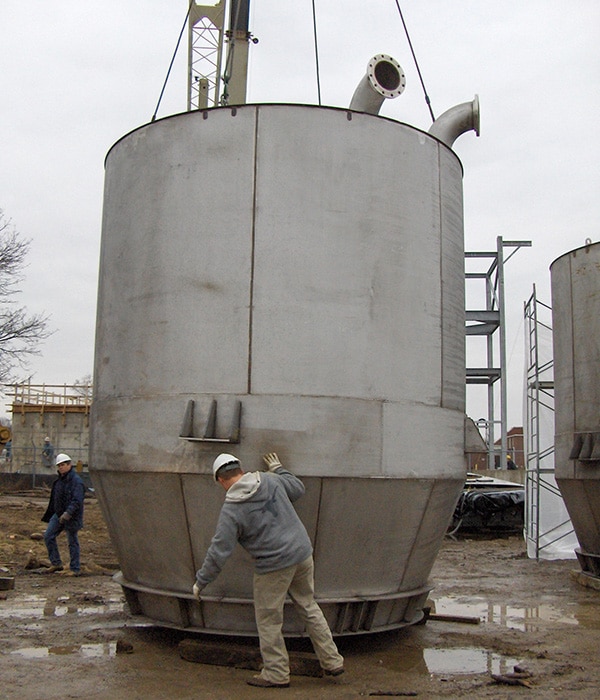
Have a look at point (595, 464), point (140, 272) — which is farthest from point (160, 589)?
point (595, 464)

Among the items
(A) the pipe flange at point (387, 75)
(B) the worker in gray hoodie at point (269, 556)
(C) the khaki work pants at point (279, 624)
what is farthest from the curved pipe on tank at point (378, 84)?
(C) the khaki work pants at point (279, 624)

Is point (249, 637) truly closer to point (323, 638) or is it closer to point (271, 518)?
point (323, 638)

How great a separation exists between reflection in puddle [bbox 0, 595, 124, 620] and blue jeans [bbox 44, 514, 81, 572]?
174cm

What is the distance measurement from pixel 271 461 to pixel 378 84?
375 cm

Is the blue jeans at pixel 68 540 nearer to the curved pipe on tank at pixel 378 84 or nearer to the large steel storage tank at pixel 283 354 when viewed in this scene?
the large steel storage tank at pixel 283 354

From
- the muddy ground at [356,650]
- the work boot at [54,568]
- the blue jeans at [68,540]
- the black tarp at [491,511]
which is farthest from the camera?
the black tarp at [491,511]

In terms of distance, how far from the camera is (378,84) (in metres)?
7.69

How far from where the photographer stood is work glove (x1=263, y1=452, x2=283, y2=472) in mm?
6395

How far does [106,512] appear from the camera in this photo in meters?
7.51

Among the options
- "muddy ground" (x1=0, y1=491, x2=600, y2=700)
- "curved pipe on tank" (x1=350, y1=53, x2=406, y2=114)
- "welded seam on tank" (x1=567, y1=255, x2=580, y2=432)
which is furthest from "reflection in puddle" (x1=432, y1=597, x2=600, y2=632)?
"curved pipe on tank" (x1=350, y1=53, x2=406, y2=114)

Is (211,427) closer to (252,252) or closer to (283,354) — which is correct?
(283,354)

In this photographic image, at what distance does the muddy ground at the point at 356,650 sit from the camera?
596cm

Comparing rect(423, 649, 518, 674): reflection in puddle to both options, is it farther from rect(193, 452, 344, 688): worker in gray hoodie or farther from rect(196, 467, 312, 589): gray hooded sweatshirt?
rect(196, 467, 312, 589): gray hooded sweatshirt

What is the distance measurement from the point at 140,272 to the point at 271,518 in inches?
99.4
